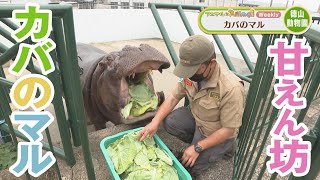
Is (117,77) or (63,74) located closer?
(63,74)

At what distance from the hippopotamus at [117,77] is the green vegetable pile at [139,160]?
377mm

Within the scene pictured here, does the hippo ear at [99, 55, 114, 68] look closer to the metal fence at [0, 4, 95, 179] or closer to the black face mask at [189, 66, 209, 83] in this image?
the metal fence at [0, 4, 95, 179]

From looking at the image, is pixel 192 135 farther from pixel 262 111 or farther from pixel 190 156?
pixel 262 111

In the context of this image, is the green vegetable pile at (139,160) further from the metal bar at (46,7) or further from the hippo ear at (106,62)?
the metal bar at (46,7)

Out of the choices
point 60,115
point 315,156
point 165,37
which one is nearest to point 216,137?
Answer: point 315,156

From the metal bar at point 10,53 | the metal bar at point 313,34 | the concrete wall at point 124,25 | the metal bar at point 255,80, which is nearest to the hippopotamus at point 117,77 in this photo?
the metal bar at point 255,80

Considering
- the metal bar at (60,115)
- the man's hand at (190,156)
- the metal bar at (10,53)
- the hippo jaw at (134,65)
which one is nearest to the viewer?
the metal bar at (10,53)

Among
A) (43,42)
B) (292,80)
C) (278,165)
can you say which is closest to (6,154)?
(43,42)

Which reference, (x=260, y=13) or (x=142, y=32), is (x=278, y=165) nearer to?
(x=260, y=13)

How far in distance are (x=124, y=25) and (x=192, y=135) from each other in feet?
28.0

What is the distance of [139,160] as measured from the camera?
7.36 ft

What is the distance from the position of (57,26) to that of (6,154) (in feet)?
5.19

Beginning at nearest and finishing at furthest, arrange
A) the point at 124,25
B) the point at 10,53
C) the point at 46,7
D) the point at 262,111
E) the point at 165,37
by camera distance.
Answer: the point at 46,7 → the point at 10,53 → the point at 262,111 → the point at 165,37 → the point at 124,25

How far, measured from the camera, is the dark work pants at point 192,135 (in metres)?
2.40
